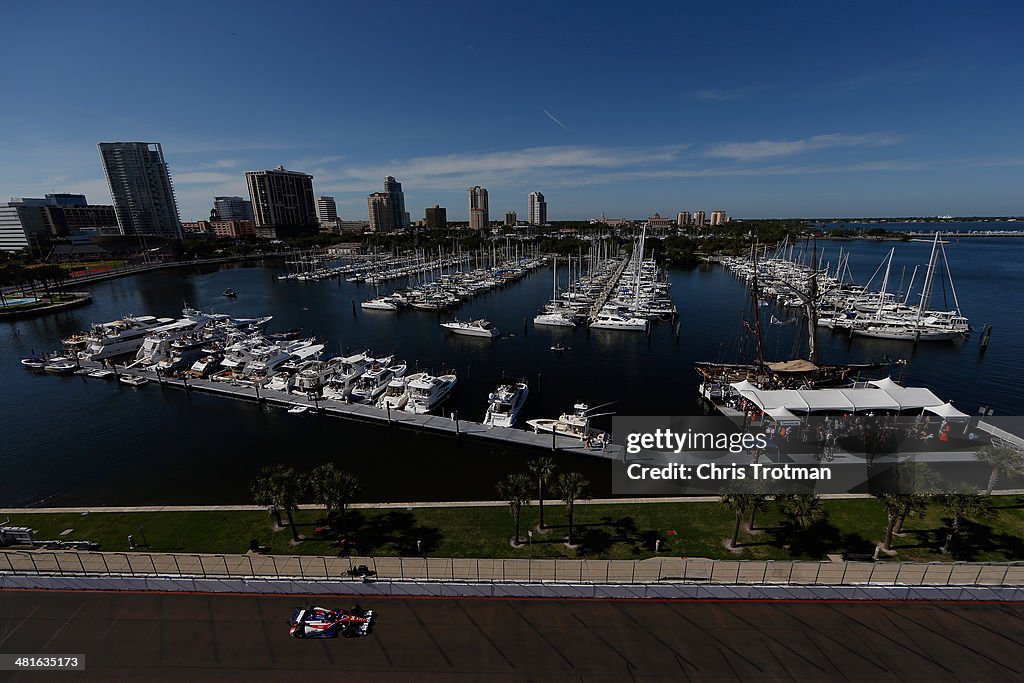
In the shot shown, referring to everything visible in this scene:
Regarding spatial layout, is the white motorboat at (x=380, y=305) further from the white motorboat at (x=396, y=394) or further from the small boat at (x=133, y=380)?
the white motorboat at (x=396, y=394)

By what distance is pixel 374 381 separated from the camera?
210ft

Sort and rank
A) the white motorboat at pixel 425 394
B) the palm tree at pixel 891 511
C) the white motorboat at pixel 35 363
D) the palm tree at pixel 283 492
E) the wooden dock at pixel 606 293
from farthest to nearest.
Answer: the wooden dock at pixel 606 293
the white motorboat at pixel 35 363
the white motorboat at pixel 425 394
the palm tree at pixel 283 492
the palm tree at pixel 891 511

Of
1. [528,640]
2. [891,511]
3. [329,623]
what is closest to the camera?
[528,640]

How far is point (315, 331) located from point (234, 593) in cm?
8594

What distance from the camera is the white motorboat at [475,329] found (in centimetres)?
9488

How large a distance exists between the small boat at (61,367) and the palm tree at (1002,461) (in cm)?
11913

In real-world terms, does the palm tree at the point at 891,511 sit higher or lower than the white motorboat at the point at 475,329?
higher

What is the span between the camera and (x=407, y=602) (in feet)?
82.2

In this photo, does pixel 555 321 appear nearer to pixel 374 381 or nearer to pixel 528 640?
pixel 374 381

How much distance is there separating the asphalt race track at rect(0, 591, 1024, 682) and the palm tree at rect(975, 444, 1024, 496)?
13172 mm

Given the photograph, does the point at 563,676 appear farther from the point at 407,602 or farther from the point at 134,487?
the point at 134,487

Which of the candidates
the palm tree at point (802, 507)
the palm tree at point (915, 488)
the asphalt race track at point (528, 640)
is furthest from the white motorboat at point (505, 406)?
the palm tree at point (915, 488)

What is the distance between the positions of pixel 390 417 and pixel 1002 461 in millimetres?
57056

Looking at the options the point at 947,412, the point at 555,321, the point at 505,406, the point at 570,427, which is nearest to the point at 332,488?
the point at 505,406
